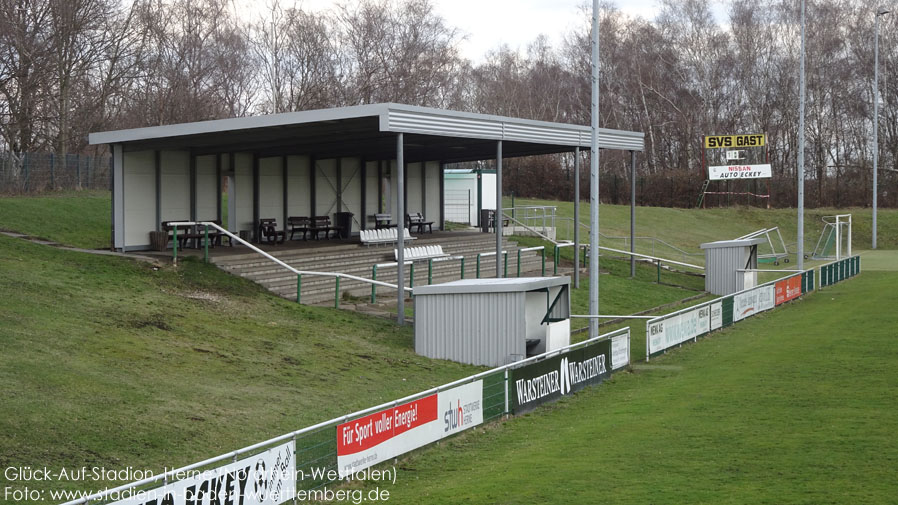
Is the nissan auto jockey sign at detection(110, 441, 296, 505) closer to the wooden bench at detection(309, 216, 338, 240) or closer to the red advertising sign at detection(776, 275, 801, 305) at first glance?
the red advertising sign at detection(776, 275, 801, 305)

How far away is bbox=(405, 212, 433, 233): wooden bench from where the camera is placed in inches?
1533

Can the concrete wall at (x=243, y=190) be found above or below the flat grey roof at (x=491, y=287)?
above

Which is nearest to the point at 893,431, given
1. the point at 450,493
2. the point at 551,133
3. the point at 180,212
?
the point at 450,493

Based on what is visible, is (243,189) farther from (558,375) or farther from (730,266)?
(558,375)

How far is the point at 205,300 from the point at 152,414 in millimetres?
9449

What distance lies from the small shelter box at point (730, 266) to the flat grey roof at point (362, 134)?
4.97 meters

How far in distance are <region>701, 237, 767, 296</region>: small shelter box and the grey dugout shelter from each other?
4909mm

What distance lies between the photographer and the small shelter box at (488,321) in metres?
19.2

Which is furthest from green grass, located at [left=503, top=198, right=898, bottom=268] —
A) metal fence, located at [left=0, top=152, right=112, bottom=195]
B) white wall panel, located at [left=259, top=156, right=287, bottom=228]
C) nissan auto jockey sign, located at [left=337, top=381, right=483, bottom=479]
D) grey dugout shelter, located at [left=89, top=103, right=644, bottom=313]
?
nissan auto jockey sign, located at [left=337, top=381, right=483, bottom=479]

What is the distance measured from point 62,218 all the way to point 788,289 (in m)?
25.4

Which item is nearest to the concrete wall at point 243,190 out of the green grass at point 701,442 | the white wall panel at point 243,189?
the white wall panel at point 243,189

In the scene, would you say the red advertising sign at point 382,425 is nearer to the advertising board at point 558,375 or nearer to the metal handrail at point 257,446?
the metal handrail at point 257,446

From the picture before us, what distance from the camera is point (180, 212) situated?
29453 mm

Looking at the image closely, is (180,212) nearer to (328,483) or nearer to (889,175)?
(328,483)
